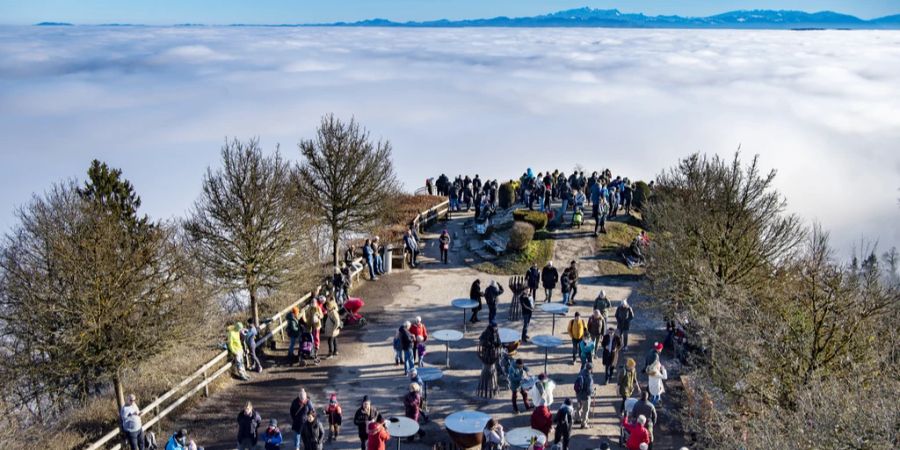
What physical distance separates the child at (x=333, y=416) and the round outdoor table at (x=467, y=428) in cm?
245

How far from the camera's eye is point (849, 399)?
11398mm

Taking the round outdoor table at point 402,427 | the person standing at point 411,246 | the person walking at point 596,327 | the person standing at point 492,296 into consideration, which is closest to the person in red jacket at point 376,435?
the round outdoor table at point 402,427

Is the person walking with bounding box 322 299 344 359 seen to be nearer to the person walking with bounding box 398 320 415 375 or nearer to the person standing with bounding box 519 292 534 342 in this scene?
the person walking with bounding box 398 320 415 375

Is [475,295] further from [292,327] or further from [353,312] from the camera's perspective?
[292,327]

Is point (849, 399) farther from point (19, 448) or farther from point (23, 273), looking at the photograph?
point (23, 273)

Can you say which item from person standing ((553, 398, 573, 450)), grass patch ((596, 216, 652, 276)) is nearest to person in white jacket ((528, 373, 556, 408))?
person standing ((553, 398, 573, 450))

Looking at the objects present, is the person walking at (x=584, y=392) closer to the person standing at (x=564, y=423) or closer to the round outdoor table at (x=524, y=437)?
the person standing at (x=564, y=423)

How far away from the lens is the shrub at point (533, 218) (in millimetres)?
31344

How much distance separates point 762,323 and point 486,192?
2117 centimetres

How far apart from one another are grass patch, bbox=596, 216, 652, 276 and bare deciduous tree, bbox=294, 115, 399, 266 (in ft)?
29.1

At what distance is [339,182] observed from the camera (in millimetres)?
28672

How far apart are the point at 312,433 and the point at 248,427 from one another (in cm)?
137

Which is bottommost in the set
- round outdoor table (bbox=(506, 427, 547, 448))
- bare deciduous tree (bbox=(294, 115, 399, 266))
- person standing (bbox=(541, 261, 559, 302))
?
round outdoor table (bbox=(506, 427, 547, 448))

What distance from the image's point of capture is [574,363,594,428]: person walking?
52.4ft
